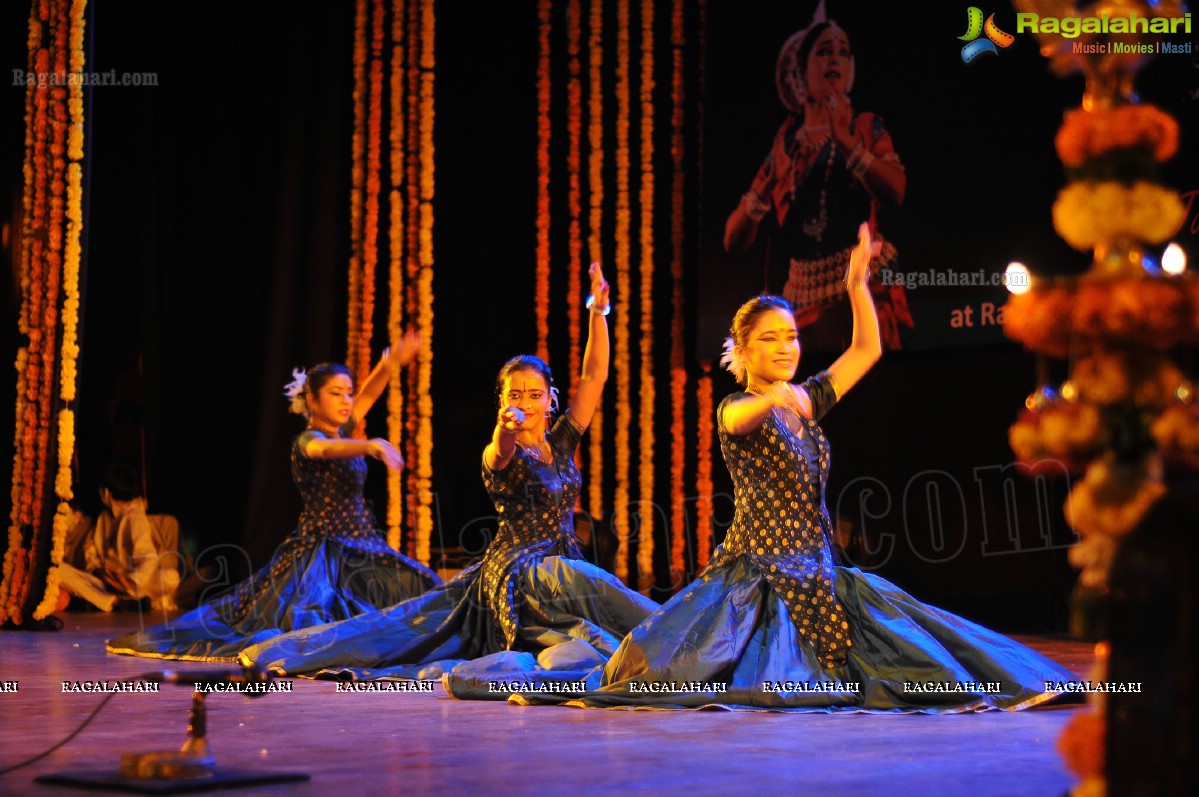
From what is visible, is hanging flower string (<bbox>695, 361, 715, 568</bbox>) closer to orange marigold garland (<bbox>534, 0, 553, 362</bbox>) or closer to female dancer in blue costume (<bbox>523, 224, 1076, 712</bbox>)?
orange marigold garland (<bbox>534, 0, 553, 362</bbox>)

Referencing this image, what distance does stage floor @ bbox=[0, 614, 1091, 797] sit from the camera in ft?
9.27

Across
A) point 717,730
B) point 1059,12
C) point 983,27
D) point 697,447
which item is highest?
point 983,27

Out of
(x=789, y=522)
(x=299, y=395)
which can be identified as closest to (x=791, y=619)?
(x=789, y=522)

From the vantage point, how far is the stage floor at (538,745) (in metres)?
2.83

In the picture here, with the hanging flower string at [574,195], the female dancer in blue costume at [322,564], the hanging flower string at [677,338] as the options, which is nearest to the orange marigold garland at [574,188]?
the hanging flower string at [574,195]

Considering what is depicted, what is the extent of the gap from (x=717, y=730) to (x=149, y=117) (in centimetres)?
566

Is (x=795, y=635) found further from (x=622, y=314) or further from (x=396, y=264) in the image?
(x=396, y=264)

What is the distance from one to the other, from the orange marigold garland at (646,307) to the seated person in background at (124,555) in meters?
2.60

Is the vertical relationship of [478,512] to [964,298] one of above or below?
below

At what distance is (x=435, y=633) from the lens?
5180 millimetres

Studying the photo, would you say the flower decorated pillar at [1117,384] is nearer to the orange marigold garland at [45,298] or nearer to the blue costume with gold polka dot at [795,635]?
the blue costume with gold polka dot at [795,635]

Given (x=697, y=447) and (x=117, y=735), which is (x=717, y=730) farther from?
(x=697, y=447)

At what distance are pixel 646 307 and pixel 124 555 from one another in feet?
10.3

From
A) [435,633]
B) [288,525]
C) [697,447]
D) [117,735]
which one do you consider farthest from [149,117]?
[117,735]
